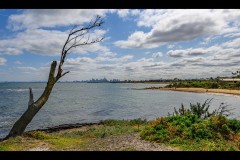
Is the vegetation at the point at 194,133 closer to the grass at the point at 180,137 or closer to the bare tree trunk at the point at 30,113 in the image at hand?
the grass at the point at 180,137

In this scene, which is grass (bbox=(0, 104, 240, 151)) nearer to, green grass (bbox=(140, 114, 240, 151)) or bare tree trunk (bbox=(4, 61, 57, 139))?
green grass (bbox=(140, 114, 240, 151))

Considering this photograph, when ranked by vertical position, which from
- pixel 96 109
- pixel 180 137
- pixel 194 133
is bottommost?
pixel 96 109

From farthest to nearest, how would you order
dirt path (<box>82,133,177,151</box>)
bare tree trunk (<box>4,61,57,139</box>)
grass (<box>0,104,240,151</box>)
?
bare tree trunk (<box>4,61,57,139</box>) < grass (<box>0,104,240,151</box>) < dirt path (<box>82,133,177,151</box>)

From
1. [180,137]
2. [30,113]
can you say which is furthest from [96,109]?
[180,137]

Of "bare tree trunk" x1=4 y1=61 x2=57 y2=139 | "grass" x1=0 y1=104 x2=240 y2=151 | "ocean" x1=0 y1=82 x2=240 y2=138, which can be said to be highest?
"bare tree trunk" x1=4 y1=61 x2=57 y2=139

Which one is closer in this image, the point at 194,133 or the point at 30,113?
the point at 194,133

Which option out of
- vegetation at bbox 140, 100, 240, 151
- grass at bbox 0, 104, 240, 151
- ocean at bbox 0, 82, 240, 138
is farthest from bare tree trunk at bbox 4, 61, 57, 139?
ocean at bbox 0, 82, 240, 138

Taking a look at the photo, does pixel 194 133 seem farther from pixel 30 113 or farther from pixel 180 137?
pixel 30 113

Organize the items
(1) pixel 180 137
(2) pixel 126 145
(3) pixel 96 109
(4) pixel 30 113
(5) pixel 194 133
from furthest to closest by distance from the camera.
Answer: (3) pixel 96 109
(4) pixel 30 113
(5) pixel 194 133
(1) pixel 180 137
(2) pixel 126 145
